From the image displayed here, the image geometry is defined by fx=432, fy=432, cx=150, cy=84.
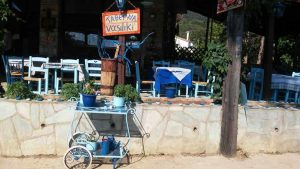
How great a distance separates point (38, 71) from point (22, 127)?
9.18 feet

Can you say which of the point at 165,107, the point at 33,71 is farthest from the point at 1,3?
the point at 165,107

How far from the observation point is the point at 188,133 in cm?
609

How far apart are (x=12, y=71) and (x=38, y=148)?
10.7ft

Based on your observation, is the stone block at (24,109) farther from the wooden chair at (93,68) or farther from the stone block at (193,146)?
the wooden chair at (93,68)

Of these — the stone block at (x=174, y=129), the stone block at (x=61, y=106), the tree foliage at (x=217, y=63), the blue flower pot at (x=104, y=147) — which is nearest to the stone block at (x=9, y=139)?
the stone block at (x=61, y=106)

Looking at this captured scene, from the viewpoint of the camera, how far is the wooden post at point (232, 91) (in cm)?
596

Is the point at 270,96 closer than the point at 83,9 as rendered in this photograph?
Yes

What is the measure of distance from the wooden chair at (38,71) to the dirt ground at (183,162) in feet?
8.28

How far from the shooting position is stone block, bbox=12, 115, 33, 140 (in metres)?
5.85

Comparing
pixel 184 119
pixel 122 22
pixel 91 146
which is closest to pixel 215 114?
pixel 184 119

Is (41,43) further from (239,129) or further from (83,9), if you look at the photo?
(239,129)

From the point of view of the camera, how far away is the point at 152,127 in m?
6.00

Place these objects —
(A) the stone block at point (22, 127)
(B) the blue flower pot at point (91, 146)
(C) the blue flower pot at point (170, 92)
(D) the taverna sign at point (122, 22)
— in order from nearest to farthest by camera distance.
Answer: (B) the blue flower pot at point (91, 146) < (A) the stone block at point (22, 127) < (D) the taverna sign at point (122, 22) < (C) the blue flower pot at point (170, 92)

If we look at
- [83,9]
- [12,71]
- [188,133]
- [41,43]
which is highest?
[83,9]
